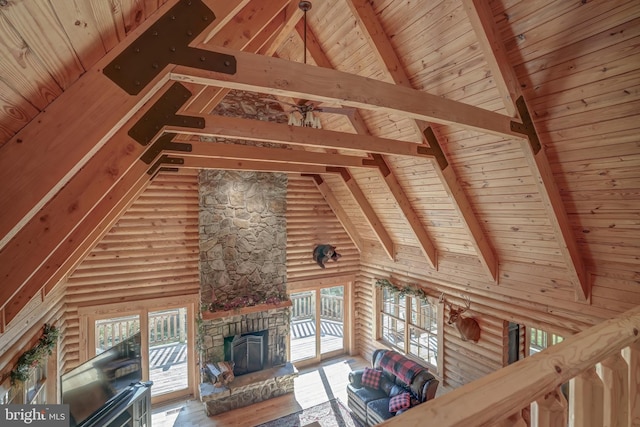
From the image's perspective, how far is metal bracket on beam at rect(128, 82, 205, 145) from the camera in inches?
82.7

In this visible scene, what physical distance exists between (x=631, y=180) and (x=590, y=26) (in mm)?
1411

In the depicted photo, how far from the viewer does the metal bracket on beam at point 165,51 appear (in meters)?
1.21

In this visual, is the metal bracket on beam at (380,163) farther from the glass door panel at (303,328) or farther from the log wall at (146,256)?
the glass door panel at (303,328)

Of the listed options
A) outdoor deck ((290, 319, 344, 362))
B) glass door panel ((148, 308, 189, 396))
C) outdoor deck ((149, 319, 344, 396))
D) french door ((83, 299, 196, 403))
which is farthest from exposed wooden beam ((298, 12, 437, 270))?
glass door panel ((148, 308, 189, 396))

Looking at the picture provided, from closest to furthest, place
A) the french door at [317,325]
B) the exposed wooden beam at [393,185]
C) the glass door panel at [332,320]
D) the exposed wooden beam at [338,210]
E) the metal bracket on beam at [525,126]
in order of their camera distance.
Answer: the metal bracket on beam at [525,126] < the exposed wooden beam at [393,185] < the exposed wooden beam at [338,210] < the french door at [317,325] < the glass door panel at [332,320]

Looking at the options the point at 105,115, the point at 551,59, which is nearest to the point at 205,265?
the point at 105,115

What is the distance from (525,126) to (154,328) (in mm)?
8134

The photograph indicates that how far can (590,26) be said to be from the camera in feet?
7.71

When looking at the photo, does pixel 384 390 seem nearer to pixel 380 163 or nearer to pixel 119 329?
pixel 380 163

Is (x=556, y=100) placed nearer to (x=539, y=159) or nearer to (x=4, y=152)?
(x=539, y=159)

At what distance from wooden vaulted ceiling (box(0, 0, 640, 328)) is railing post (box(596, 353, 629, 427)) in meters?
1.70

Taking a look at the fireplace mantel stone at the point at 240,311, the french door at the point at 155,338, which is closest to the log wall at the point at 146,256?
the french door at the point at 155,338

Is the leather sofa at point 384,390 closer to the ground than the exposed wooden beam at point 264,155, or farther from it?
closer to the ground

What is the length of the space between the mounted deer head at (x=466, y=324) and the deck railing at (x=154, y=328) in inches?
196
